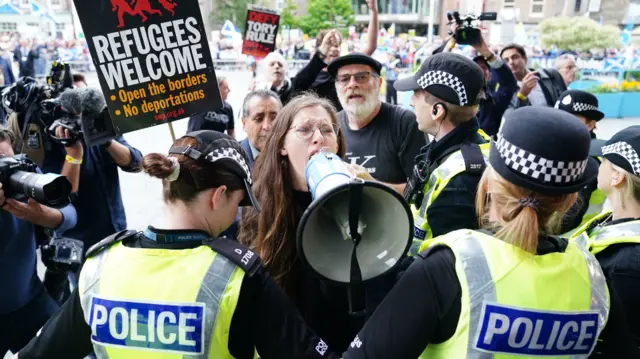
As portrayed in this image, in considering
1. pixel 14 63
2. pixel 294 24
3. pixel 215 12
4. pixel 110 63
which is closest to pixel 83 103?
pixel 110 63

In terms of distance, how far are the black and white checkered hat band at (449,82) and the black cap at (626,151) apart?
71 cm

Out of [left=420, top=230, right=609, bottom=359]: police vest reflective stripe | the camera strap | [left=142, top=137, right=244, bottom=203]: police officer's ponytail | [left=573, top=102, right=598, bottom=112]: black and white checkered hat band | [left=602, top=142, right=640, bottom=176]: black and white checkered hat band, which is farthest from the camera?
[left=573, top=102, right=598, bottom=112]: black and white checkered hat band

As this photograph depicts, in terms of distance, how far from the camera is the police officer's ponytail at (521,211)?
4.67ft

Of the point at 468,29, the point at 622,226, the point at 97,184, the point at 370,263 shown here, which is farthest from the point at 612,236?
the point at 468,29

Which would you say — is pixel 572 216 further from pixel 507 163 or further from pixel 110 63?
pixel 110 63

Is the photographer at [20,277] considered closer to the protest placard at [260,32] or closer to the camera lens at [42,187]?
the camera lens at [42,187]

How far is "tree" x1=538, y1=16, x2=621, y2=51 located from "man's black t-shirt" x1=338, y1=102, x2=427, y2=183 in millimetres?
22588

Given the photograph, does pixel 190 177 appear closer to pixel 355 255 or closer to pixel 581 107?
pixel 355 255

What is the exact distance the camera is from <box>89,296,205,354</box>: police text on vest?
1445mm

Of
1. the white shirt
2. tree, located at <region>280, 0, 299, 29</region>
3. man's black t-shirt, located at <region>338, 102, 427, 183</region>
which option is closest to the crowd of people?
man's black t-shirt, located at <region>338, 102, 427, 183</region>

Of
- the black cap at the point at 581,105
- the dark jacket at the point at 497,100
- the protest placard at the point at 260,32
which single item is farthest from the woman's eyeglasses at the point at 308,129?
the protest placard at the point at 260,32

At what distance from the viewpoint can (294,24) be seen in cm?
4431

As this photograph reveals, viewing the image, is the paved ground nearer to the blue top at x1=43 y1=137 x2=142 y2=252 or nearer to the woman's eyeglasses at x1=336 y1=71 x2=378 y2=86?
the blue top at x1=43 y1=137 x2=142 y2=252

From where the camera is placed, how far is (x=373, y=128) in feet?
11.7
